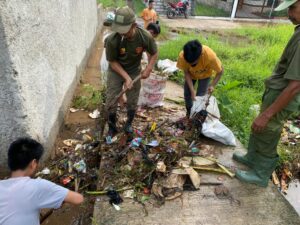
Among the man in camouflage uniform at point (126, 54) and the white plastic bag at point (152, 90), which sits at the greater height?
the man in camouflage uniform at point (126, 54)

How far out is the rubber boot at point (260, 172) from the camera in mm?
3021

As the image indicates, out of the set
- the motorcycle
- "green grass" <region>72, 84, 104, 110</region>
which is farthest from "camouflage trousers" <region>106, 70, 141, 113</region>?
the motorcycle

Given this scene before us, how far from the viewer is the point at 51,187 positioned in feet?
6.15

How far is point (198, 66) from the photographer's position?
12.1 feet

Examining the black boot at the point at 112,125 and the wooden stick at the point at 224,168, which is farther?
the black boot at the point at 112,125

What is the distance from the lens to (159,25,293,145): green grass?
4.61 meters

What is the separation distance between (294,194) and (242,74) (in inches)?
133

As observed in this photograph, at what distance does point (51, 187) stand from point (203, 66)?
2.57m

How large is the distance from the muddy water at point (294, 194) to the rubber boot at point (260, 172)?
93 centimetres

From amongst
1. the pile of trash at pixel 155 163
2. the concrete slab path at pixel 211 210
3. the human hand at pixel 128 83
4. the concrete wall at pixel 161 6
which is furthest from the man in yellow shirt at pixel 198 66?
the concrete wall at pixel 161 6

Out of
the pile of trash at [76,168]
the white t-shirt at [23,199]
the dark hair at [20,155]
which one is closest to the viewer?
the white t-shirt at [23,199]

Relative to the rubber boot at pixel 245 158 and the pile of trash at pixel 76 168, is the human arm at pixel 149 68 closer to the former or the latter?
the pile of trash at pixel 76 168

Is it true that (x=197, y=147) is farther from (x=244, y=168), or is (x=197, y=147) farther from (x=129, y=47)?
(x=129, y=47)

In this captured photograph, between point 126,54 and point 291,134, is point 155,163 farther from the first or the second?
point 291,134
